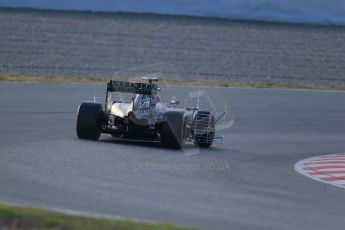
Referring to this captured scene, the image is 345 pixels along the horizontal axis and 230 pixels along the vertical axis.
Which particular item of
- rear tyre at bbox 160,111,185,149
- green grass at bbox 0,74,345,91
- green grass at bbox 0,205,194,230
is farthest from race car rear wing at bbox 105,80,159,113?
green grass at bbox 0,74,345,91

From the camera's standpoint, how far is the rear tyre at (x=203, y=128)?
14953 millimetres

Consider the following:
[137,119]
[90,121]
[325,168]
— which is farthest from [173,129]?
[325,168]

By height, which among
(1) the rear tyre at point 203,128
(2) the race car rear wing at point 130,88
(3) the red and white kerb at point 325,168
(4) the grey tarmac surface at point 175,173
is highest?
(2) the race car rear wing at point 130,88

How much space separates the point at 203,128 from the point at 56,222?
7.53m

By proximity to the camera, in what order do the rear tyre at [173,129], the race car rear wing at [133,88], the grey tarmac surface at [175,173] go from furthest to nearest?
the race car rear wing at [133,88]
the rear tyre at [173,129]
the grey tarmac surface at [175,173]

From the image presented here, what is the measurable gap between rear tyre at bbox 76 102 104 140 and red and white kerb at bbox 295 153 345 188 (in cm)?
291

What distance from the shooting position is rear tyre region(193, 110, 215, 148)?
1495cm

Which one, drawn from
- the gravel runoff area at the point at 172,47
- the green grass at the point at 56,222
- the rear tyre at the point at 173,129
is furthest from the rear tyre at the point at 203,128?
the gravel runoff area at the point at 172,47

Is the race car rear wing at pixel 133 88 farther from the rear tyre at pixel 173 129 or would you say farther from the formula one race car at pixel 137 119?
the rear tyre at pixel 173 129

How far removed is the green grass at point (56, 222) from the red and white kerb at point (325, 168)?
530 cm

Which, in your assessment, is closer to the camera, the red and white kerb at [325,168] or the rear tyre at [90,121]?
the red and white kerb at [325,168]

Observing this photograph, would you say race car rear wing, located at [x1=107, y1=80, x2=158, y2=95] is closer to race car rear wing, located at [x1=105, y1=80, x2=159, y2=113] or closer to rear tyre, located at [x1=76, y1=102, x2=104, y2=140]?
race car rear wing, located at [x1=105, y1=80, x2=159, y2=113]

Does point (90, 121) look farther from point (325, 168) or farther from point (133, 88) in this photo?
point (325, 168)

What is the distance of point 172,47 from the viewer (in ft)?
101
